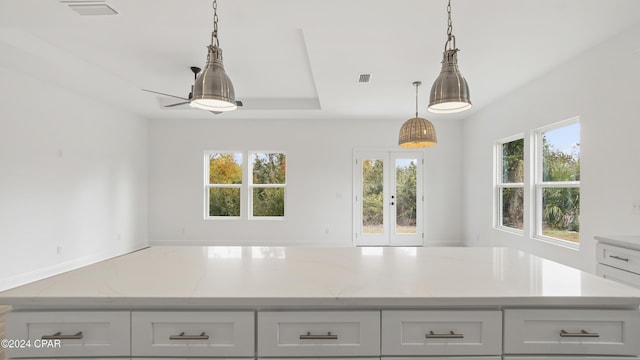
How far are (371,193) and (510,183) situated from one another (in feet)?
8.07

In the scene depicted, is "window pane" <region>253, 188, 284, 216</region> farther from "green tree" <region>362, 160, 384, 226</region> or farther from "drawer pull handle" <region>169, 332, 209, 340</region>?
"drawer pull handle" <region>169, 332, 209, 340</region>

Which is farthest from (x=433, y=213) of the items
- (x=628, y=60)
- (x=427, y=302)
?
(x=427, y=302)

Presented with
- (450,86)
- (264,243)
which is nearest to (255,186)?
(264,243)

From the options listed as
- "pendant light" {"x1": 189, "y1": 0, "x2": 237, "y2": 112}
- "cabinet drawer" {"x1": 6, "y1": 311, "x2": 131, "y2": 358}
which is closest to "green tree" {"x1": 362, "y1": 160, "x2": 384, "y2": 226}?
"pendant light" {"x1": 189, "y1": 0, "x2": 237, "y2": 112}

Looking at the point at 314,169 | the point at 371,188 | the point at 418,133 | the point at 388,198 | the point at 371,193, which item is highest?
the point at 418,133

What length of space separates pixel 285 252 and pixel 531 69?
146 inches

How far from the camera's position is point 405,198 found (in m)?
6.34

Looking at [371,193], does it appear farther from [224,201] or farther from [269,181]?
[224,201]

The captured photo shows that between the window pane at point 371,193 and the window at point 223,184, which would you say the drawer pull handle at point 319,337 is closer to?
the window pane at point 371,193

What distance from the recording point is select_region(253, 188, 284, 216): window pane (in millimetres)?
6434

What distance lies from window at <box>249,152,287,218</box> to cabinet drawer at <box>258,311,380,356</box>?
5371mm

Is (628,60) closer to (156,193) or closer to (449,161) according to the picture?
Result: (449,161)

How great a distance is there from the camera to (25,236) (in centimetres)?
389

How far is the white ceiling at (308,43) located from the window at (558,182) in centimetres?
81
